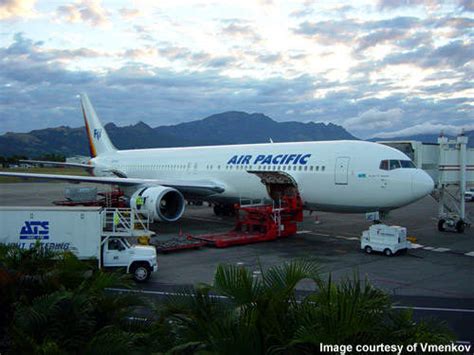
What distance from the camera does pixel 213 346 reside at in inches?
164

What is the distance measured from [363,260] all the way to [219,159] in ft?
35.9

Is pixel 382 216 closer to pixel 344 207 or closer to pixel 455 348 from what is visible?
pixel 344 207

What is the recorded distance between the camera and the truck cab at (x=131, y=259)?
1397 cm

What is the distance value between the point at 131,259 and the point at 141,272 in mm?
478

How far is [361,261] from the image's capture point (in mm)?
16703

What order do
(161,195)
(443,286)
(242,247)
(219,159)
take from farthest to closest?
(219,159), (161,195), (242,247), (443,286)

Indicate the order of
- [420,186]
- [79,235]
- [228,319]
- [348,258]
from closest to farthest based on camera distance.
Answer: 1. [228,319]
2. [79,235]
3. [348,258]
4. [420,186]

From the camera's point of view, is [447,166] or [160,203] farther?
[447,166]

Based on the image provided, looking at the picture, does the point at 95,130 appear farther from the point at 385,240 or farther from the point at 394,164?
the point at 385,240

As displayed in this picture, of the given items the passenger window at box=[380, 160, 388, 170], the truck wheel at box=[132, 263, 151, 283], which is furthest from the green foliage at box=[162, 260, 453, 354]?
the passenger window at box=[380, 160, 388, 170]

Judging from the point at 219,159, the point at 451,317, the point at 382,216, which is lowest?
the point at 451,317

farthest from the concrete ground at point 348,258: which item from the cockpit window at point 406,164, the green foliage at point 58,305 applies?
the green foliage at point 58,305

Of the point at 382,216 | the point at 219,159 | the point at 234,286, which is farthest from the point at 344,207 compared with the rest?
the point at 234,286

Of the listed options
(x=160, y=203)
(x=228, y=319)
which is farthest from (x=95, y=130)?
(x=228, y=319)
